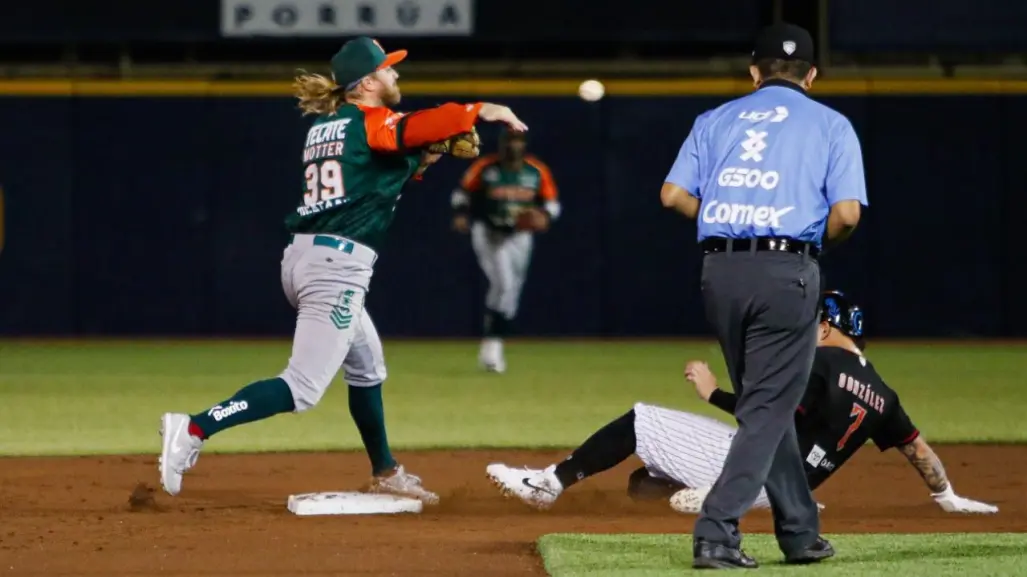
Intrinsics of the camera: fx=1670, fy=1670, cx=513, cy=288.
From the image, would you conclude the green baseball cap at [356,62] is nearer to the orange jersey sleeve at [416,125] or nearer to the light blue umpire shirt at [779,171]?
the orange jersey sleeve at [416,125]

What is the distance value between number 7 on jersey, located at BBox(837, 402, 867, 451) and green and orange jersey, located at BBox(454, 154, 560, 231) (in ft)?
26.3

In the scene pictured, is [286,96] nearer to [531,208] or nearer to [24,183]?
[24,183]

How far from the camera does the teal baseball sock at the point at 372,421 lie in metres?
6.88

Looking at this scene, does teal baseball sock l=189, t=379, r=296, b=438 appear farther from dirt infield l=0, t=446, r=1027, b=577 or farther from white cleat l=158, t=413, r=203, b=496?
dirt infield l=0, t=446, r=1027, b=577

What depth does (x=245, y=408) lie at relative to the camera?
6.31 meters

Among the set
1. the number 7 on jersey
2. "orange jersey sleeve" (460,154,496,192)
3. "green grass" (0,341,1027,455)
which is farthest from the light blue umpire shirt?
"orange jersey sleeve" (460,154,496,192)

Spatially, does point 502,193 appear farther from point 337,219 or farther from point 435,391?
point 337,219

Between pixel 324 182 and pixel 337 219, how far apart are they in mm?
152

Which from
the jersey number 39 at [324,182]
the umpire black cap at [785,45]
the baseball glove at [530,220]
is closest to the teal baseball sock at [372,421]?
the jersey number 39 at [324,182]

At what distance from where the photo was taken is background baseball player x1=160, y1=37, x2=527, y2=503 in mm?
6277

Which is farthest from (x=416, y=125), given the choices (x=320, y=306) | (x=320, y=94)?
(x=320, y=306)

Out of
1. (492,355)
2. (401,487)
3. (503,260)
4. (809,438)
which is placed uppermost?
(809,438)

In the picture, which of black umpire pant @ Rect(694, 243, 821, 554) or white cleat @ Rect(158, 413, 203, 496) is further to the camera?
white cleat @ Rect(158, 413, 203, 496)

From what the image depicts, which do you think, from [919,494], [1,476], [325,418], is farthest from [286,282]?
[325,418]
